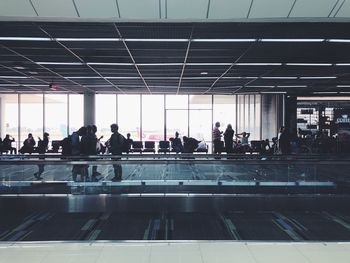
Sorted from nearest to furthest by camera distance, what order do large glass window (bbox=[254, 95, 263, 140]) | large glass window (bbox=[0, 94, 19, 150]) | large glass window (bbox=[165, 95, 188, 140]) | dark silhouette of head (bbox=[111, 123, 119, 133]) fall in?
1. dark silhouette of head (bbox=[111, 123, 119, 133])
2. large glass window (bbox=[254, 95, 263, 140])
3. large glass window (bbox=[165, 95, 188, 140])
4. large glass window (bbox=[0, 94, 19, 150])

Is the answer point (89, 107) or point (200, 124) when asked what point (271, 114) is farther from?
point (89, 107)

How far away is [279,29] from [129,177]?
5452 mm

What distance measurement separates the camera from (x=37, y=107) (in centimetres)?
3216

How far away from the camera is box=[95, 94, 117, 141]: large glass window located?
3006 centimetres

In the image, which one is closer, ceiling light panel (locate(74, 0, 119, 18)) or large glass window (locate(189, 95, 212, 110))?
ceiling light panel (locate(74, 0, 119, 18))

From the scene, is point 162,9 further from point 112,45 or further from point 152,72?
point 152,72

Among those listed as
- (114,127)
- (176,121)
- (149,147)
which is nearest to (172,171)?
(114,127)

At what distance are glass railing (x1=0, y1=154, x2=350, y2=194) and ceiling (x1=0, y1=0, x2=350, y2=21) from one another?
356 centimetres

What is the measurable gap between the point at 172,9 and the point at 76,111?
22292mm

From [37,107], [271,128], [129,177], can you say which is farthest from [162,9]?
[37,107]

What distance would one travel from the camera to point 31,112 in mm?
32156

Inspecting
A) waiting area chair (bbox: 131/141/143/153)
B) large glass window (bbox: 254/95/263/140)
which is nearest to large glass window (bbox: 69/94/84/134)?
waiting area chair (bbox: 131/141/143/153)

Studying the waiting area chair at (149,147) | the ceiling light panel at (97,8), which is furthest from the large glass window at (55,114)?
the ceiling light panel at (97,8)

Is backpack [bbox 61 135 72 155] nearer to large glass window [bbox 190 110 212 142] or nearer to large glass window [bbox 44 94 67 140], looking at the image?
large glass window [bbox 44 94 67 140]
